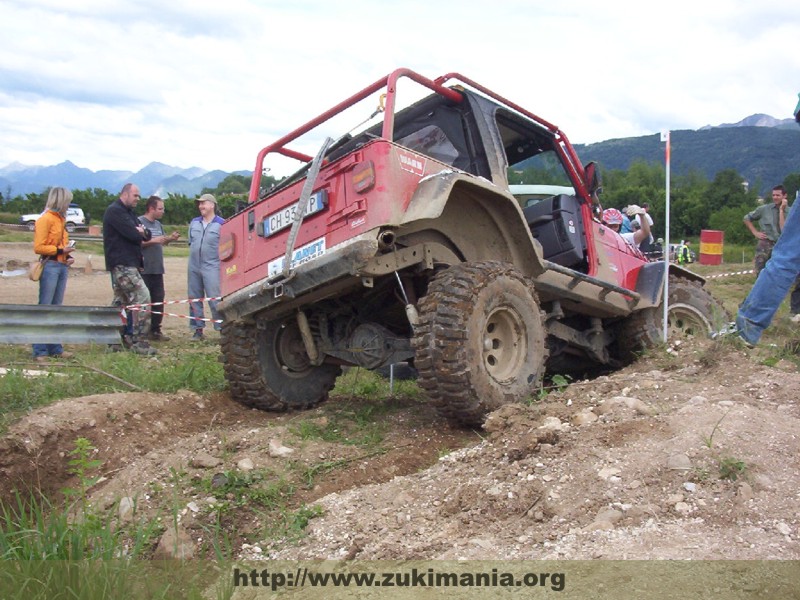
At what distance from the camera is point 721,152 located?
13938cm

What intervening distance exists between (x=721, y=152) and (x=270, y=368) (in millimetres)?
149059

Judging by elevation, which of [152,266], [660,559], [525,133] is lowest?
[660,559]

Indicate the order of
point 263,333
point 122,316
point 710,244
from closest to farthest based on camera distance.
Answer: point 263,333
point 122,316
point 710,244

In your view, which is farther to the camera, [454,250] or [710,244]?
[710,244]

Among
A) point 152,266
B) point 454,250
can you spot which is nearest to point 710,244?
point 152,266

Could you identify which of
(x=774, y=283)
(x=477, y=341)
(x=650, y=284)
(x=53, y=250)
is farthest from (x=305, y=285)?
(x=53, y=250)

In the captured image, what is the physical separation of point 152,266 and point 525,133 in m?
5.06

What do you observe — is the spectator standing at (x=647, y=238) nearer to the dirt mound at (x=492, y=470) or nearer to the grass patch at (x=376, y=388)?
the grass patch at (x=376, y=388)

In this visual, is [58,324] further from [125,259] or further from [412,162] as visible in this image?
[412,162]

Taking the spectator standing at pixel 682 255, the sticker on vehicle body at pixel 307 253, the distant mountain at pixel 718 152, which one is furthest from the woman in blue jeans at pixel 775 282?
the distant mountain at pixel 718 152

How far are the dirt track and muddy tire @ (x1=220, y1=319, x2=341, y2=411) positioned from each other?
23cm

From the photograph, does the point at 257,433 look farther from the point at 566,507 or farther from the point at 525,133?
the point at 525,133

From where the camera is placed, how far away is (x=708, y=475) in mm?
2924

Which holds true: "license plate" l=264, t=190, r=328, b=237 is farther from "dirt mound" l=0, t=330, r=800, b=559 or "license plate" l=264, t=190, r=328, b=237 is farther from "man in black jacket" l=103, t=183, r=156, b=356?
"man in black jacket" l=103, t=183, r=156, b=356
